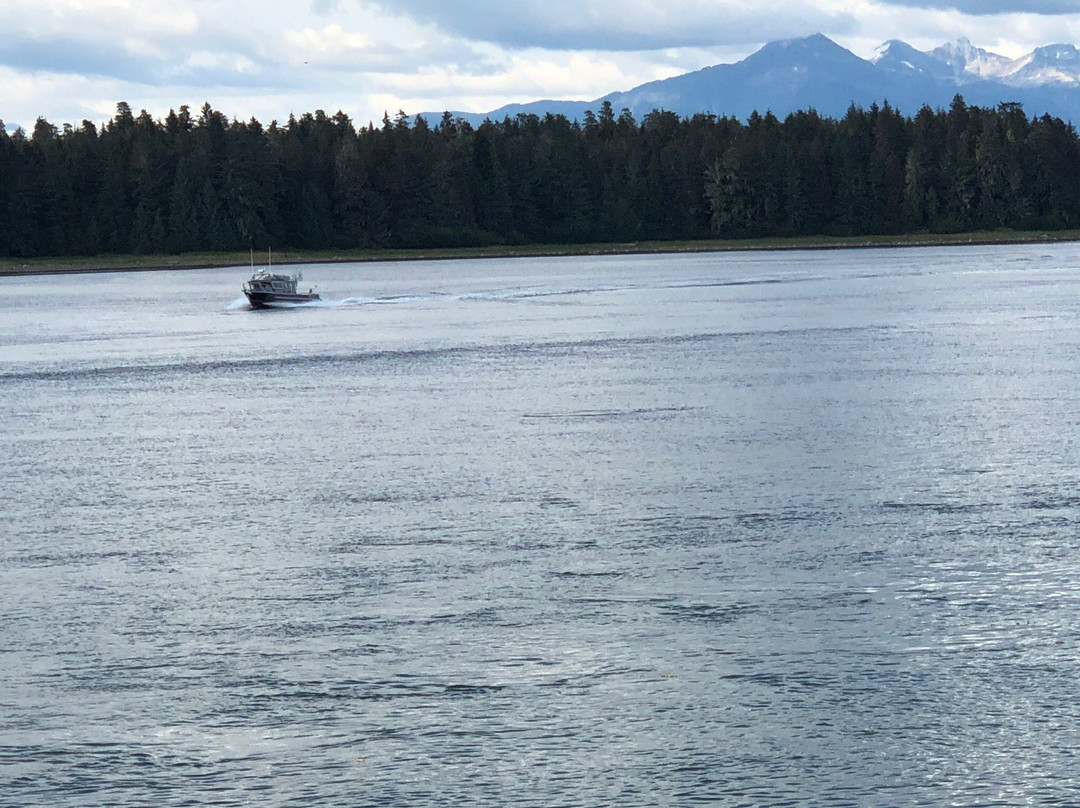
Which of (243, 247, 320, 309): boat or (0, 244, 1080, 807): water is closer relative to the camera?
(0, 244, 1080, 807): water

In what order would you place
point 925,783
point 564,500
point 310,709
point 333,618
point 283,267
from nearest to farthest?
point 925,783
point 310,709
point 333,618
point 564,500
point 283,267

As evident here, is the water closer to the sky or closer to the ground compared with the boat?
closer to the ground

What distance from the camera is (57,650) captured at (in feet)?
54.0

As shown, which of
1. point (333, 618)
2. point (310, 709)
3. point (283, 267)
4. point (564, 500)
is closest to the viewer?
point (310, 709)

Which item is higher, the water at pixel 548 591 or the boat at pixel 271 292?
the boat at pixel 271 292

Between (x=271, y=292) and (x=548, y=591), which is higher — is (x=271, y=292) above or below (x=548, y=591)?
above

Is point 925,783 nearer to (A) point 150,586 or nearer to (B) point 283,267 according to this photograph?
(A) point 150,586

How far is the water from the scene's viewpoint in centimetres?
1306

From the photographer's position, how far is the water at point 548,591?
13.1 meters

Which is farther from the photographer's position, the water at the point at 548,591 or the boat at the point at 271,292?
the boat at the point at 271,292

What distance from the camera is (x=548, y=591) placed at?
1856 cm

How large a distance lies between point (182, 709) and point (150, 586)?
16.2 feet

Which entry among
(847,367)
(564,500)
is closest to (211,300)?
(847,367)

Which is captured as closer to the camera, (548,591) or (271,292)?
(548,591)
